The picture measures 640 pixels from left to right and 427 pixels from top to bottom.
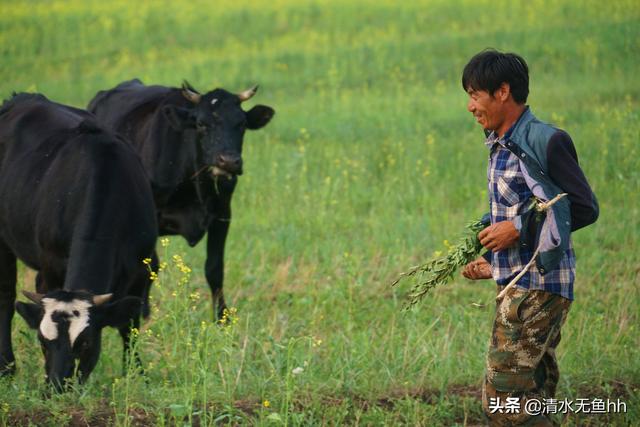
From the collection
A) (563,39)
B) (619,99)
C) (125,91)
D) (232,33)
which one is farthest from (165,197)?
(232,33)

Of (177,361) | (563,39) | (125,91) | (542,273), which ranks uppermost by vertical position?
(563,39)

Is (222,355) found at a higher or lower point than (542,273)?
lower

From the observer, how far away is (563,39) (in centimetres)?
2023

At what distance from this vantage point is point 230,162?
904 cm

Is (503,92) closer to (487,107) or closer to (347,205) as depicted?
(487,107)

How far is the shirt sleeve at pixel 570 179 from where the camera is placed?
180 inches

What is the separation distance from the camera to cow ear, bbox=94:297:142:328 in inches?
253

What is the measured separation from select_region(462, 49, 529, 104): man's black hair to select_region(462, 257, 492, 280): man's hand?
0.80 metres

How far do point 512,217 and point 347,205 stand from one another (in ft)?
22.2

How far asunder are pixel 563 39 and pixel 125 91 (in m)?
11.8

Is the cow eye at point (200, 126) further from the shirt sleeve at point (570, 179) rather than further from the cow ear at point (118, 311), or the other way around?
the shirt sleeve at point (570, 179)

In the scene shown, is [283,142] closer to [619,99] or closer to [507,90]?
[619,99]

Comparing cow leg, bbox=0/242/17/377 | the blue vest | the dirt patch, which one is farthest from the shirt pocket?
cow leg, bbox=0/242/17/377

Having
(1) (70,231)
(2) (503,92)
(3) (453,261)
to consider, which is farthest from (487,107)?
(1) (70,231)
